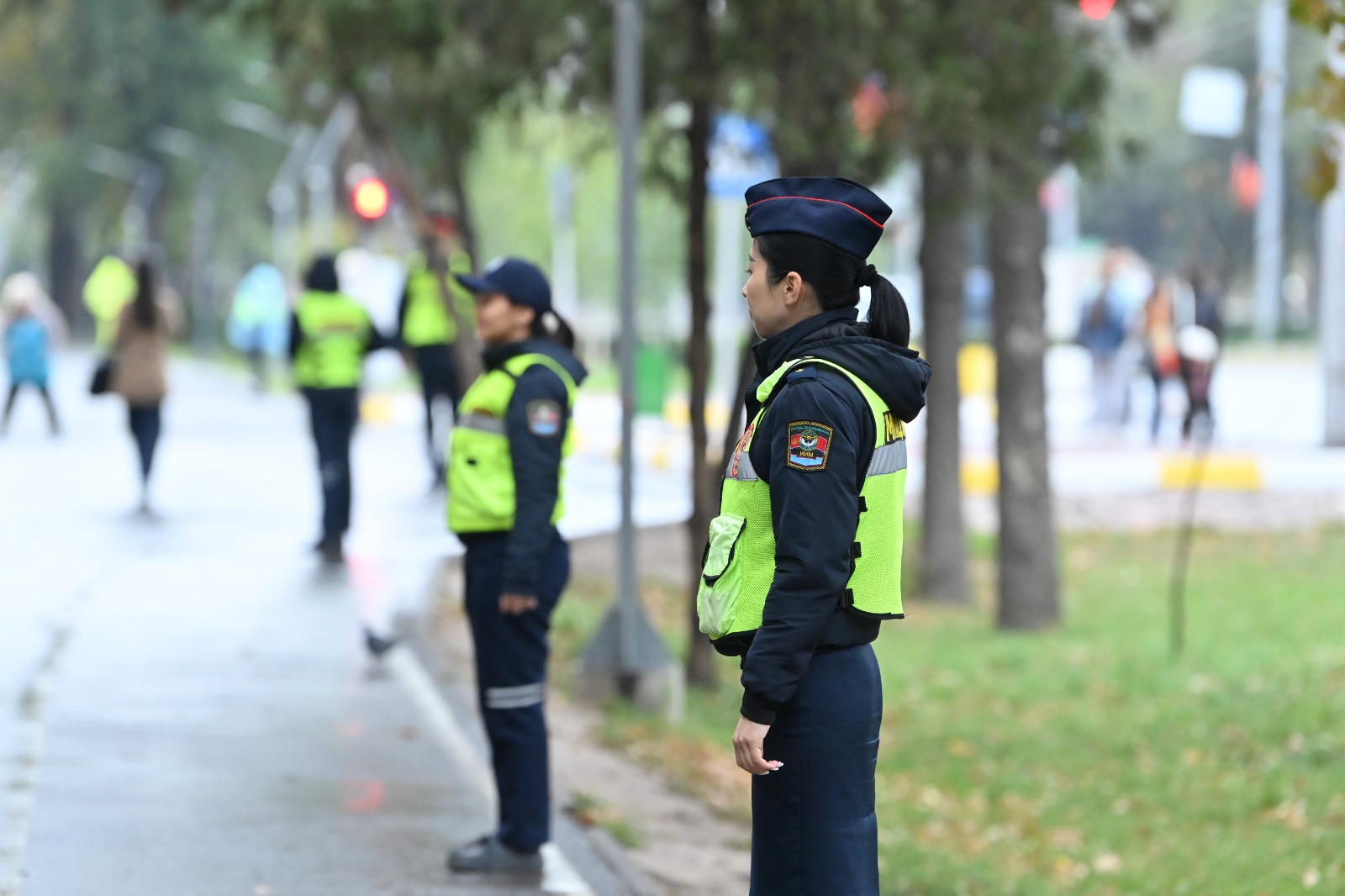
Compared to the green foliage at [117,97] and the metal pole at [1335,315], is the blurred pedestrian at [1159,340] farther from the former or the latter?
the green foliage at [117,97]

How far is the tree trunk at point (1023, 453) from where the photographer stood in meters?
13.1

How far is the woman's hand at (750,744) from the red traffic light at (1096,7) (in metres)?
7.35

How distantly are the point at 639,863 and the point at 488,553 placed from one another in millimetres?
1330

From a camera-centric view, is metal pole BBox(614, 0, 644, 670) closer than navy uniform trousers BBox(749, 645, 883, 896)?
No

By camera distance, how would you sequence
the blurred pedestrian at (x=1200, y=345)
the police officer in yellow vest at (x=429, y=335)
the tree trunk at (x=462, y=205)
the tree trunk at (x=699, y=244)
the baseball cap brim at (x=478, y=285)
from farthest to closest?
1. the blurred pedestrian at (x=1200, y=345)
2. the police officer in yellow vest at (x=429, y=335)
3. the tree trunk at (x=462, y=205)
4. the tree trunk at (x=699, y=244)
5. the baseball cap brim at (x=478, y=285)

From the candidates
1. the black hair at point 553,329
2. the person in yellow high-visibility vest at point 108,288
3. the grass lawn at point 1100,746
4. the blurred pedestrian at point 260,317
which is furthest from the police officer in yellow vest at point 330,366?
the blurred pedestrian at point 260,317

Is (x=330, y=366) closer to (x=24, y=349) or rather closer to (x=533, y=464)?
(x=533, y=464)

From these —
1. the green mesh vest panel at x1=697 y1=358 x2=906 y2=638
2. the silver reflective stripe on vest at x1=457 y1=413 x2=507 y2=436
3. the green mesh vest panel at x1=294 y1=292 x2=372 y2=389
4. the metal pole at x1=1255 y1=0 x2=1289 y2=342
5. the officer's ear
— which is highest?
the metal pole at x1=1255 y1=0 x2=1289 y2=342

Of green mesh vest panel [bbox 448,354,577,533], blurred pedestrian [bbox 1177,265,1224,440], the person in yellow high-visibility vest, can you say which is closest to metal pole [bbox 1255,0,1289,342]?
blurred pedestrian [bbox 1177,265,1224,440]

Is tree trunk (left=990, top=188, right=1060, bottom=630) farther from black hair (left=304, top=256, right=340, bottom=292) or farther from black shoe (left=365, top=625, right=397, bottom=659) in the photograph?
black shoe (left=365, top=625, right=397, bottom=659)

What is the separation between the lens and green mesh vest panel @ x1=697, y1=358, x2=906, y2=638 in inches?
158

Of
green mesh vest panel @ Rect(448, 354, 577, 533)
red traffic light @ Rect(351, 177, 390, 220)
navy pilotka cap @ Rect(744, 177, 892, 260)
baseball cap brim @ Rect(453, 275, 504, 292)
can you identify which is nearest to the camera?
navy pilotka cap @ Rect(744, 177, 892, 260)


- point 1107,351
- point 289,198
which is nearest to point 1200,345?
point 1107,351

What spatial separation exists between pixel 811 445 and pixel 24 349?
19.1 meters
